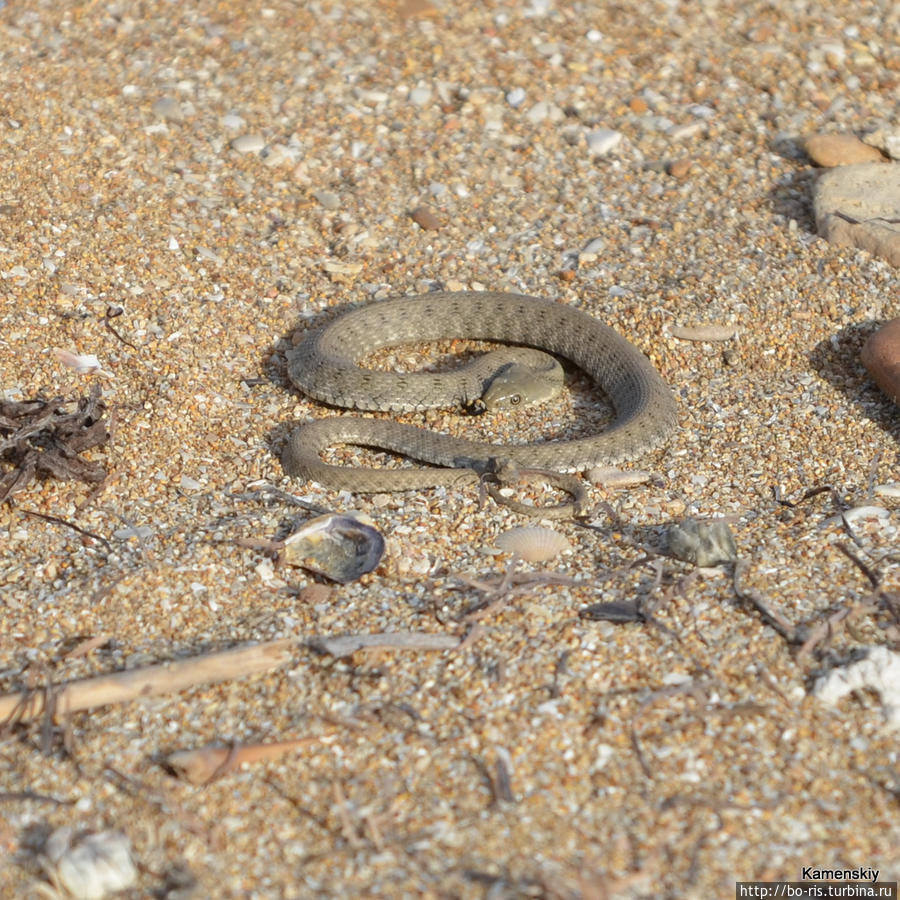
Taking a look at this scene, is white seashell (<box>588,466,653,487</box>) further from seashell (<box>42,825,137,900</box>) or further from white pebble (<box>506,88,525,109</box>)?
white pebble (<box>506,88,525,109</box>)

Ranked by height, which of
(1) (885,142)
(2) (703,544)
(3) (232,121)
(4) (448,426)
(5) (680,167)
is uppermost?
(3) (232,121)

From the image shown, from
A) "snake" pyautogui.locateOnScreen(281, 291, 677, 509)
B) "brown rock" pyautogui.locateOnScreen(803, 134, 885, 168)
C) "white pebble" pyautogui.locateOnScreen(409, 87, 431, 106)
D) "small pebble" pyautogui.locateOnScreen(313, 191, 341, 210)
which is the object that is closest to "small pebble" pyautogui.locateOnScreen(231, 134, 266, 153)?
"small pebble" pyautogui.locateOnScreen(313, 191, 341, 210)

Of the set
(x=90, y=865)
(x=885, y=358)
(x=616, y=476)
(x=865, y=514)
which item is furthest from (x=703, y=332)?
(x=90, y=865)

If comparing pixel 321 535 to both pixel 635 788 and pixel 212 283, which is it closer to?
pixel 635 788

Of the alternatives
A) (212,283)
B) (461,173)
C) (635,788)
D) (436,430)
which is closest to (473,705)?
(635,788)

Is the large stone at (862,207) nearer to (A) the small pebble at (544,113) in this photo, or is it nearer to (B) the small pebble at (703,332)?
(B) the small pebble at (703,332)

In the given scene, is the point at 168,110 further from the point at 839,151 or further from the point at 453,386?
the point at 839,151
